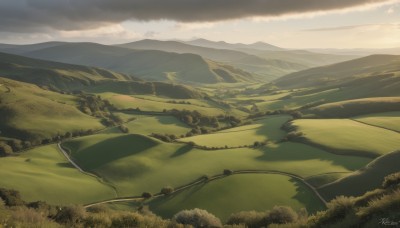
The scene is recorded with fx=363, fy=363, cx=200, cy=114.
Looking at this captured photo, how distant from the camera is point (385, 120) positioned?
436 ft

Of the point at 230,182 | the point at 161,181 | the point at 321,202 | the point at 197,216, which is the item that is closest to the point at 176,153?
the point at 161,181

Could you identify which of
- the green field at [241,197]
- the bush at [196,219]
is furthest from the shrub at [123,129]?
the bush at [196,219]

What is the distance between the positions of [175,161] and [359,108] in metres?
102

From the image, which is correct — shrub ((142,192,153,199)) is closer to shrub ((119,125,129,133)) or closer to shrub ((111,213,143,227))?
shrub ((111,213,143,227))

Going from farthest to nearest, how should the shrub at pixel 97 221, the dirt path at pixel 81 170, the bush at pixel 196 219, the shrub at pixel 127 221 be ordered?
the dirt path at pixel 81 170 < the bush at pixel 196 219 < the shrub at pixel 127 221 < the shrub at pixel 97 221

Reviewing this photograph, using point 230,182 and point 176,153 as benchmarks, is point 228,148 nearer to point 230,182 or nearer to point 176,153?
point 176,153

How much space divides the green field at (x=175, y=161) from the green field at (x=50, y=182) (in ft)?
18.0

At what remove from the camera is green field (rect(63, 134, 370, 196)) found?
90.7 meters

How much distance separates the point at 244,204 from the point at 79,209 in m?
46.8

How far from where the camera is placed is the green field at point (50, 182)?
267 feet

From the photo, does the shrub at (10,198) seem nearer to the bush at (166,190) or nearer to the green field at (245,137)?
the bush at (166,190)

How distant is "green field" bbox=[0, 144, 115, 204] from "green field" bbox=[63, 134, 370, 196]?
549 cm

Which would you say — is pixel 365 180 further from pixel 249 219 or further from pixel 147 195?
pixel 147 195
